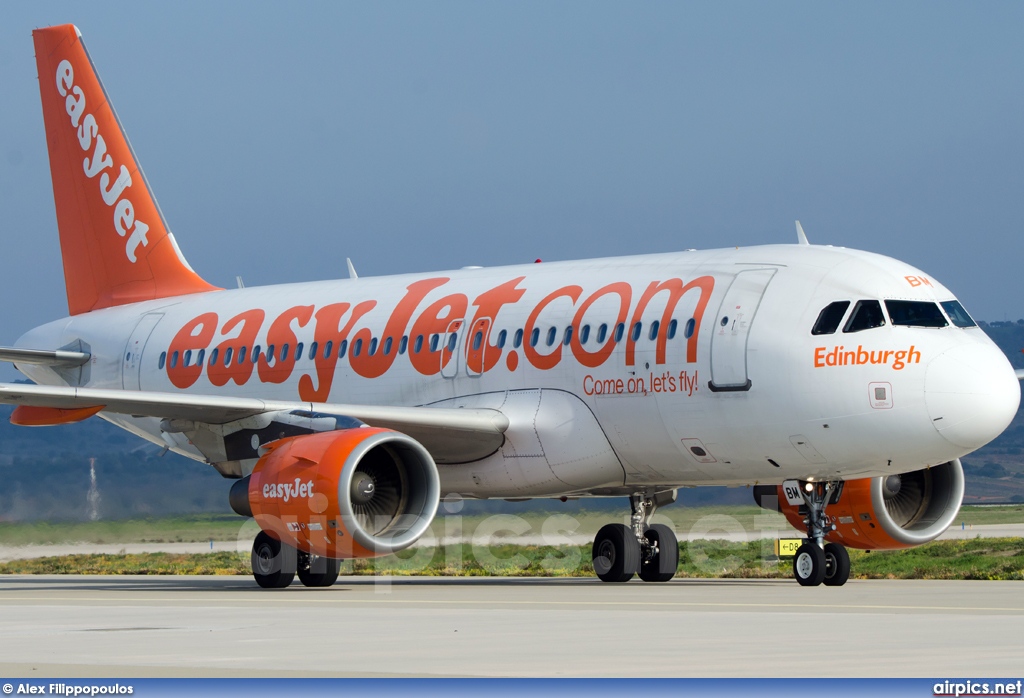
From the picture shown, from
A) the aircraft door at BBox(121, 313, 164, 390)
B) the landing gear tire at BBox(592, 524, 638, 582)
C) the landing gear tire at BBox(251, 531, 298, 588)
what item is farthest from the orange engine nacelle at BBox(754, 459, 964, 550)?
the aircraft door at BBox(121, 313, 164, 390)

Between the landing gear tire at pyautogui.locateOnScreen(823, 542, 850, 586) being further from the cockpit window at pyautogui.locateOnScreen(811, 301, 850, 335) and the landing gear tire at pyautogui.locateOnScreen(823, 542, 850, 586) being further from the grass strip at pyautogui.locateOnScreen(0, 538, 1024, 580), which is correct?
the grass strip at pyautogui.locateOnScreen(0, 538, 1024, 580)

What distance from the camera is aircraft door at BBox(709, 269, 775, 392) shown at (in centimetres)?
1934

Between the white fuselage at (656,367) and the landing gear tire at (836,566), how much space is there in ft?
3.15

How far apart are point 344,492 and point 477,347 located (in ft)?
14.9

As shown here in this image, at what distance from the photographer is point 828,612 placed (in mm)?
14352

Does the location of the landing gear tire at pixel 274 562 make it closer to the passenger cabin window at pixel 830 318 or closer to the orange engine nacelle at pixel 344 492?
the orange engine nacelle at pixel 344 492

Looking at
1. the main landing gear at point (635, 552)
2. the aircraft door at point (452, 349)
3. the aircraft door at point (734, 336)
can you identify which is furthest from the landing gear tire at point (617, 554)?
the aircraft door at point (734, 336)

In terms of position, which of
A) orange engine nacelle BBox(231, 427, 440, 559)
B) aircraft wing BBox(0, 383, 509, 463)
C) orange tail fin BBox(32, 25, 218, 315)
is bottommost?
orange engine nacelle BBox(231, 427, 440, 559)

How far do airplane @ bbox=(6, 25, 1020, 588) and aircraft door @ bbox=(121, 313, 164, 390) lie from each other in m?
1.22

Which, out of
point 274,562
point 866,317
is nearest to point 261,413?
point 274,562

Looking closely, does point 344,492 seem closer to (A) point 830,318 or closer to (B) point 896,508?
(A) point 830,318

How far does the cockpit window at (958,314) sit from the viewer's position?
63.2 feet

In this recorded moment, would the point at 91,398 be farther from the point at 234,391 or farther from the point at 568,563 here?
the point at 568,563

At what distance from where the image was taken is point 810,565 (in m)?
19.5
